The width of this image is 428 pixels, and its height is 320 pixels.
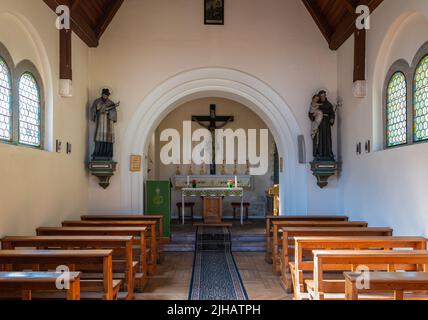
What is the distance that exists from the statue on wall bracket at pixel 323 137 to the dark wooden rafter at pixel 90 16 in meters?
4.20

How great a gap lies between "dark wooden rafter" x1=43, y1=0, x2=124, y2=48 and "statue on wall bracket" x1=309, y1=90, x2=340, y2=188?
Result: 4196 millimetres

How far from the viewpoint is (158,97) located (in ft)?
27.4

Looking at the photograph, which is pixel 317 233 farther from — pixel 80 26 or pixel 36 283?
pixel 80 26

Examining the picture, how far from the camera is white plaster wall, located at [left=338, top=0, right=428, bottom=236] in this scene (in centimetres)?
523

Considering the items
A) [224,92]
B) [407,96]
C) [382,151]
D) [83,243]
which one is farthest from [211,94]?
[83,243]

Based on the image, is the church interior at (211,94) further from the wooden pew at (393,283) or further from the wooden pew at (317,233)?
the wooden pew at (393,283)

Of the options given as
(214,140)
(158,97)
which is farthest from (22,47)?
(214,140)

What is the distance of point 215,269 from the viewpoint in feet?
21.6

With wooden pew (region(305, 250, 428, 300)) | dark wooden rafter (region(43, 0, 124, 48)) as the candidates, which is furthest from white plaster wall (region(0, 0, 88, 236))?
wooden pew (region(305, 250, 428, 300))

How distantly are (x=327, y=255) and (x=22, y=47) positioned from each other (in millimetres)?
4546

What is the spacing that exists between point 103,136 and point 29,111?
2098mm

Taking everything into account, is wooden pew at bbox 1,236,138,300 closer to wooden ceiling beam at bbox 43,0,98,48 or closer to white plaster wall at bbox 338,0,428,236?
white plaster wall at bbox 338,0,428,236

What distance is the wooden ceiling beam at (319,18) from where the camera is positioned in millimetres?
8297
